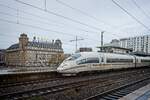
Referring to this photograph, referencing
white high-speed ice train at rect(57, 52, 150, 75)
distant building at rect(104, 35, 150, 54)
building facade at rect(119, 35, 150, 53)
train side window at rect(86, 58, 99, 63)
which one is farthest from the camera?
building facade at rect(119, 35, 150, 53)

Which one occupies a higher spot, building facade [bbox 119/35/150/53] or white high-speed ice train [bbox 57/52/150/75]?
building facade [bbox 119/35/150/53]

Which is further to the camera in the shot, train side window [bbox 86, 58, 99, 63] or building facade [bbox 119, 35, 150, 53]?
building facade [bbox 119, 35, 150, 53]

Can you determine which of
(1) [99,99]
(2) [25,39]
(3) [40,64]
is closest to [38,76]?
(1) [99,99]

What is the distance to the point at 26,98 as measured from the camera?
8.24 m

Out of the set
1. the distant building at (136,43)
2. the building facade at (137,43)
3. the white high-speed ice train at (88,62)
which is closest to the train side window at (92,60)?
the white high-speed ice train at (88,62)

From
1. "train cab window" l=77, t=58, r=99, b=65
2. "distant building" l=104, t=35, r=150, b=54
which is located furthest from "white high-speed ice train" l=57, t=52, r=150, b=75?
"distant building" l=104, t=35, r=150, b=54

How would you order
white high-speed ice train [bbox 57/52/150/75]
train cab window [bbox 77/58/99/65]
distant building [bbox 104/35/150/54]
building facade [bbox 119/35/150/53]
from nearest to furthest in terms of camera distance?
1. white high-speed ice train [bbox 57/52/150/75]
2. train cab window [bbox 77/58/99/65]
3. distant building [bbox 104/35/150/54]
4. building facade [bbox 119/35/150/53]

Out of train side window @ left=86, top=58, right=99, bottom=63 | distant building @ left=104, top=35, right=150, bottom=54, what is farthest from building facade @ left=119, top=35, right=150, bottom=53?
train side window @ left=86, top=58, right=99, bottom=63

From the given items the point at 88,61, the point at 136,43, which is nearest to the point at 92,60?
the point at 88,61

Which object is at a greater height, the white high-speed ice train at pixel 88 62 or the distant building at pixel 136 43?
the distant building at pixel 136 43

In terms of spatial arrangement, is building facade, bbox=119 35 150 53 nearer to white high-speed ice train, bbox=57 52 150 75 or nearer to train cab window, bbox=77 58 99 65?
white high-speed ice train, bbox=57 52 150 75

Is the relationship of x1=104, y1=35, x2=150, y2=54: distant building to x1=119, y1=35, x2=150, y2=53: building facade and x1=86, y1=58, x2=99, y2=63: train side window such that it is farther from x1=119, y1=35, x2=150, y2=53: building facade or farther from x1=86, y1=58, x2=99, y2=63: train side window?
x1=86, y1=58, x2=99, y2=63: train side window

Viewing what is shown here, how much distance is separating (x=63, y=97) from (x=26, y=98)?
179 cm

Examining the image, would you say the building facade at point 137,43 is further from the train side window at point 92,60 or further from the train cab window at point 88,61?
the train cab window at point 88,61
